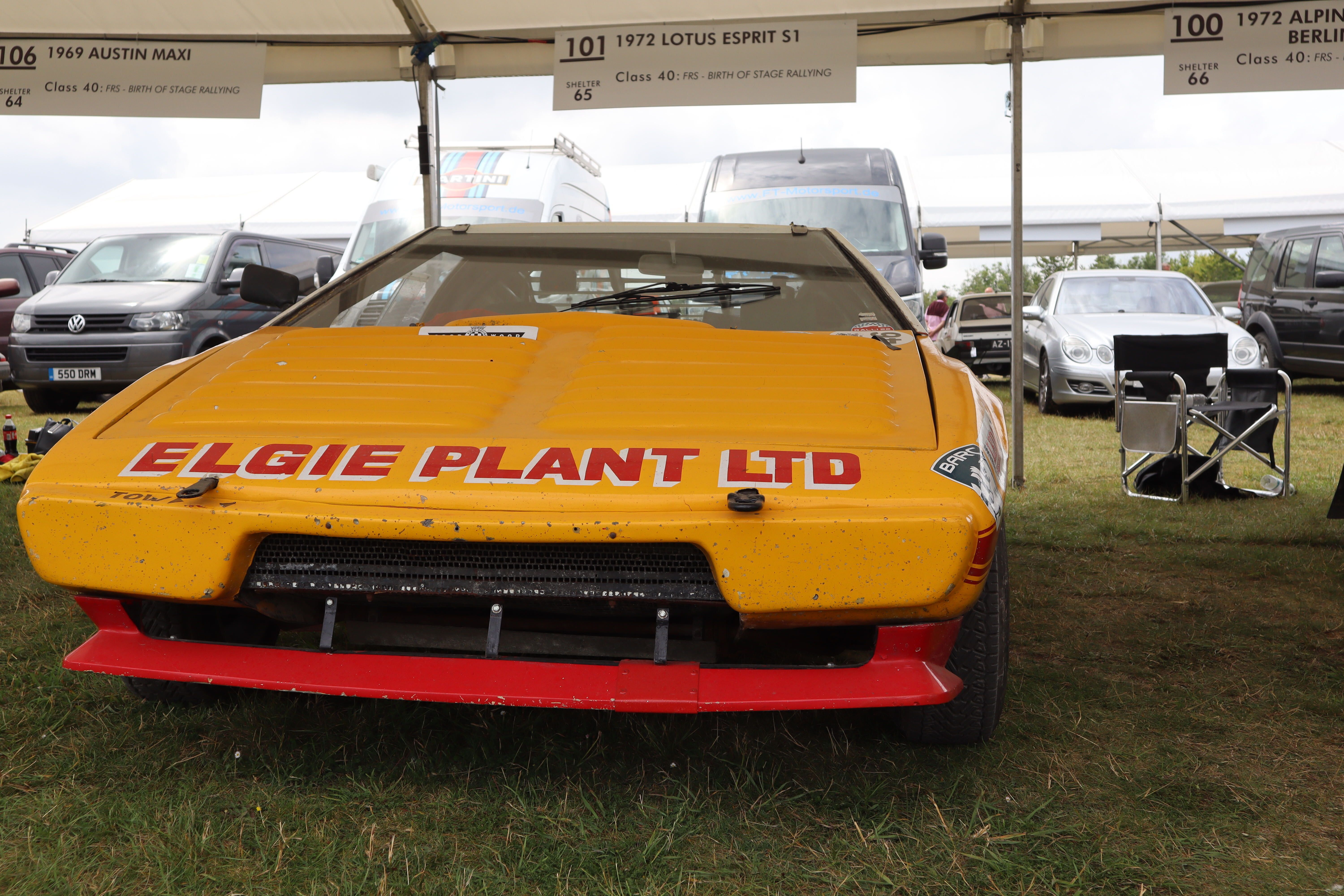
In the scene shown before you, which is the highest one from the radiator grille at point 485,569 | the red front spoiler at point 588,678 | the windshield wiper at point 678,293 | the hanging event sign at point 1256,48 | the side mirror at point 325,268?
the hanging event sign at point 1256,48

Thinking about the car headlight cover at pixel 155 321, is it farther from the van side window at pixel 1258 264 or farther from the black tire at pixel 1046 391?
the van side window at pixel 1258 264

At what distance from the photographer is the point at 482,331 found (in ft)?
8.63

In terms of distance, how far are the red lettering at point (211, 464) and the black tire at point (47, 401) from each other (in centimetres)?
880

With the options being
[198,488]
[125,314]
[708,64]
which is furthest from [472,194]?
[198,488]

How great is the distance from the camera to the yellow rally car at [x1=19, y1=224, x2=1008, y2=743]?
176cm

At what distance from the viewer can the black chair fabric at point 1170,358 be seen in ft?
19.2

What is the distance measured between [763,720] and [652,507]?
0.81 metres

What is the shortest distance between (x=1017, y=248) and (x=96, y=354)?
7671mm

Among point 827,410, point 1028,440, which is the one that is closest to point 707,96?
point 1028,440

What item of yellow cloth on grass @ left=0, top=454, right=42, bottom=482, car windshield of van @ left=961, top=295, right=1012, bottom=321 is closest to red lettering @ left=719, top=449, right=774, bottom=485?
yellow cloth on grass @ left=0, top=454, right=42, bottom=482

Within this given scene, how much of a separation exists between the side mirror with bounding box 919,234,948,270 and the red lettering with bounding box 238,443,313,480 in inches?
313

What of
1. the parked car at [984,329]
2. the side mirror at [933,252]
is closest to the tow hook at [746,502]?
the side mirror at [933,252]

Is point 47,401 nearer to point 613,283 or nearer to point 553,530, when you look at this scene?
point 613,283

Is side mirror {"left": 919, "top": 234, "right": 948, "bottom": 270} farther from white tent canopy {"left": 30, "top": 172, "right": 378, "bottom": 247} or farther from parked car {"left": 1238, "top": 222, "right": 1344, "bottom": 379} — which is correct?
white tent canopy {"left": 30, "top": 172, "right": 378, "bottom": 247}
